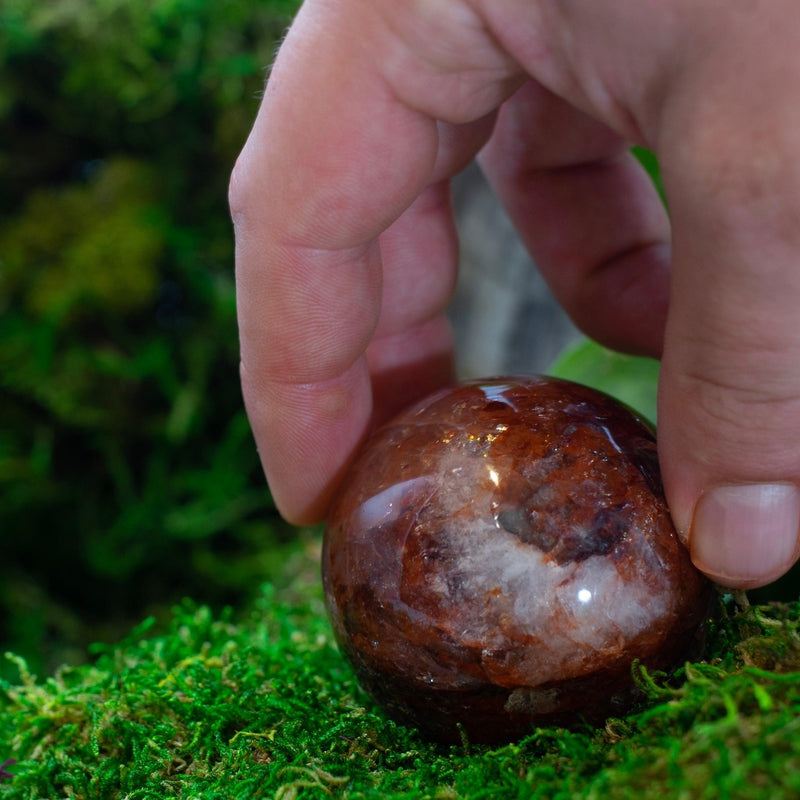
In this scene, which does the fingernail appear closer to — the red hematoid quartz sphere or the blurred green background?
the red hematoid quartz sphere

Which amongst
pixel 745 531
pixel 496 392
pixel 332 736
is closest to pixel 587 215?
pixel 496 392

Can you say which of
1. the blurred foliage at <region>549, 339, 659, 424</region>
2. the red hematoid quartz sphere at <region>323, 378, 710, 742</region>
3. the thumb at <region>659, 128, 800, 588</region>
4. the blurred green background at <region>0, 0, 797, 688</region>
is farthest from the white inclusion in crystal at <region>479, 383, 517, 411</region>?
the blurred green background at <region>0, 0, 797, 688</region>

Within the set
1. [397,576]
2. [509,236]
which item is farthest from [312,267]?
[509,236]

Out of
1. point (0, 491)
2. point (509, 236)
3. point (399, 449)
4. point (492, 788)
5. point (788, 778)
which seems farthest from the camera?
point (509, 236)

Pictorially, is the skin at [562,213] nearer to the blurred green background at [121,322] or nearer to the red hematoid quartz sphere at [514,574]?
the red hematoid quartz sphere at [514,574]

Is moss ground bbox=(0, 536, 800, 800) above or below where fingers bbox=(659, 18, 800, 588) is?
below

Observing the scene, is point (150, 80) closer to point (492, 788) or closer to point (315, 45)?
point (315, 45)

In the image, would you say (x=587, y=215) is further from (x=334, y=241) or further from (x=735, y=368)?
(x=735, y=368)
